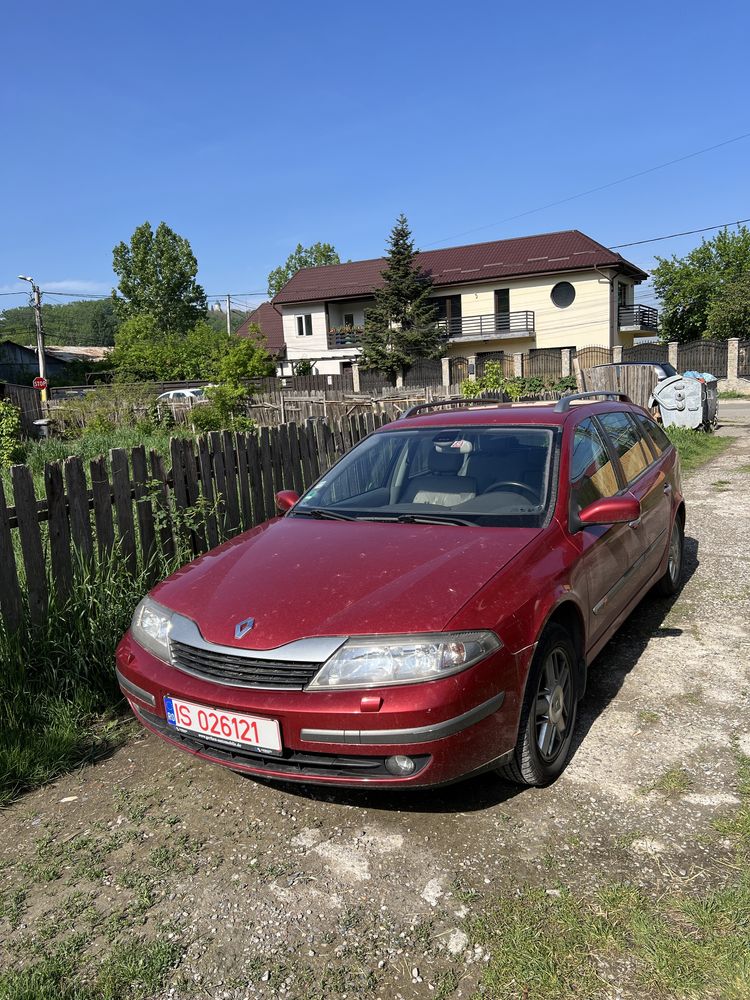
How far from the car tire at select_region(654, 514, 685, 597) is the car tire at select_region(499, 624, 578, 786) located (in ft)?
7.71

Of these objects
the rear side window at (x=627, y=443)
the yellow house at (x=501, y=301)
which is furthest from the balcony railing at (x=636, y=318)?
the rear side window at (x=627, y=443)

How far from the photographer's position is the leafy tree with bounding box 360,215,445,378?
42.8 metres

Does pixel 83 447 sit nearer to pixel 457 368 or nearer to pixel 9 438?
pixel 9 438

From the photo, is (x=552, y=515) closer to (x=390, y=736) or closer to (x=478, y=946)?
(x=390, y=736)

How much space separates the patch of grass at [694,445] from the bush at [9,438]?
34.3ft

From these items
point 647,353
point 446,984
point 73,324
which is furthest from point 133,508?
point 73,324

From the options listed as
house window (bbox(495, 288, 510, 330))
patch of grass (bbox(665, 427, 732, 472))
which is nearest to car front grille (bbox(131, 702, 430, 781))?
patch of grass (bbox(665, 427, 732, 472))

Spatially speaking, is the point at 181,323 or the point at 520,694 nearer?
the point at 520,694

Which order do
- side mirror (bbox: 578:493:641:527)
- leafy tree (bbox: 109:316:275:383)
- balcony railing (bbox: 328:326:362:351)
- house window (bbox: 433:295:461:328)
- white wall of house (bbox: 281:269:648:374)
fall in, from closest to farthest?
side mirror (bbox: 578:493:641:527) < white wall of house (bbox: 281:269:648:374) < house window (bbox: 433:295:461:328) < balcony railing (bbox: 328:326:362:351) < leafy tree (bbox: 109:316:275:383)

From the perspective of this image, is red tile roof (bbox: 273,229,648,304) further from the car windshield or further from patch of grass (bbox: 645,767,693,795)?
patch of grass (bbox: 645,767,693,795)

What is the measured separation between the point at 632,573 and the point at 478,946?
244 centimetres

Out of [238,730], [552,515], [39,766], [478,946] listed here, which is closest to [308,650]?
[238,730]

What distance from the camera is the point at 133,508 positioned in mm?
4656

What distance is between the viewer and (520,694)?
8.82 ft
